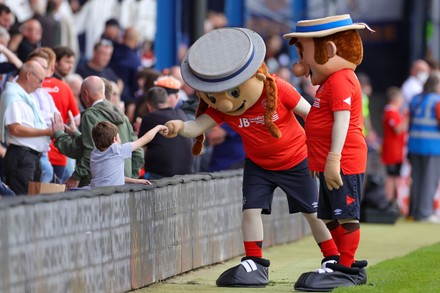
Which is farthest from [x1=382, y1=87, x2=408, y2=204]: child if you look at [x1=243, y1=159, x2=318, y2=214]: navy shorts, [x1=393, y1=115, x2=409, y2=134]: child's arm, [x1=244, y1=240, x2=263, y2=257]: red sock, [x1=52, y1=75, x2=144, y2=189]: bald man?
[x1=244, y1=240, x2=263, y2=257]: red sock

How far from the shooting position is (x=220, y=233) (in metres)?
12.1

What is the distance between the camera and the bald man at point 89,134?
11.2 m

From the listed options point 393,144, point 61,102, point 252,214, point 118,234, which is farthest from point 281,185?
point 393,144

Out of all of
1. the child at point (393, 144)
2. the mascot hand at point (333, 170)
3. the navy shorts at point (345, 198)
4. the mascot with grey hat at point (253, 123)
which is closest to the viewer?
the mascot hand at point (333, 170)

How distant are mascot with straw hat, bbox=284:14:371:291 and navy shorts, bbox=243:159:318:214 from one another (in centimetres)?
55

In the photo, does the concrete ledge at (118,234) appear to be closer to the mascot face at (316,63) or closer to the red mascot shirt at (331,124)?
the red mascot shirt at (331,124)

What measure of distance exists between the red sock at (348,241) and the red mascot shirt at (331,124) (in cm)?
40

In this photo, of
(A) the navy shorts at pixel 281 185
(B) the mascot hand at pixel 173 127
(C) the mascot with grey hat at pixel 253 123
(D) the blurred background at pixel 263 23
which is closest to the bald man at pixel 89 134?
(C) the mascot with grey hat at pixel 253 123

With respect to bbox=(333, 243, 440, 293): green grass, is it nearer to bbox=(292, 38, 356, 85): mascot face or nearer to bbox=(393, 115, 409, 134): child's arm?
bbox=(292, 38, 356, 85): mascot face

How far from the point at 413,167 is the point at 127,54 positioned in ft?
15.0

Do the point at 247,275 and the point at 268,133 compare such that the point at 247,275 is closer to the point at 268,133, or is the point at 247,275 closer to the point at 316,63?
the point at 268,133

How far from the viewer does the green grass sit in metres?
9.72

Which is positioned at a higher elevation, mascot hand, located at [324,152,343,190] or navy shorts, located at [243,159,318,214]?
mascot hand, located at [324,152,343,190]

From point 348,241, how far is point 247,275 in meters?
0.86
